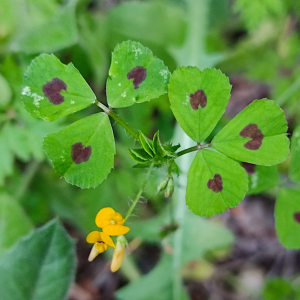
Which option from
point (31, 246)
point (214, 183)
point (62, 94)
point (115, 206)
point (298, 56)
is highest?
point (298, 56)

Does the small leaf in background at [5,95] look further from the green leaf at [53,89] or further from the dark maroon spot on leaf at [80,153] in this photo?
the dark maroon spot on leaf at [80,153]

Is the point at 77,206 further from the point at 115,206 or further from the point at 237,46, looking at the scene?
the point at 237,46

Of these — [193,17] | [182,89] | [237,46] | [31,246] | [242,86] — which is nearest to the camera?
[182,89]

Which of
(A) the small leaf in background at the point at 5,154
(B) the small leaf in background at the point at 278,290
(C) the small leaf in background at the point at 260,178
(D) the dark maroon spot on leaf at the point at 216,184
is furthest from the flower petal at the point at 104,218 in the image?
(B) the small leaf in background at the point at 278,290

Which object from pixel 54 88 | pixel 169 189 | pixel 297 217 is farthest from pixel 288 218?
pixel 54 88

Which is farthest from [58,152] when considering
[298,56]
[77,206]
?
[298,56]

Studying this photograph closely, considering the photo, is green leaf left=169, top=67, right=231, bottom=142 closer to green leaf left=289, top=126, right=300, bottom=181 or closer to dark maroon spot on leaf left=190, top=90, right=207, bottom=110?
dark maroon spot on leaf left=190, top=90, right=207, bottom=110

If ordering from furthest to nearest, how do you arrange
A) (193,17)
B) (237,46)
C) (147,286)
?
(237,46) → (193,17) → (147,286)

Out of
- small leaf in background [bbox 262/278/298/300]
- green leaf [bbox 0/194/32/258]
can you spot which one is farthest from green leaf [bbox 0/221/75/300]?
small leaf in background [bbox 262/278/298/300]
